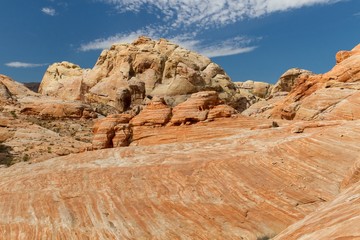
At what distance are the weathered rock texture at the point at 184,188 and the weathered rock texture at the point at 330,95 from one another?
26.0 feet

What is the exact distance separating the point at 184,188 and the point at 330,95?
20796 mm

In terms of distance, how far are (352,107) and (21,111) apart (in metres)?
53.6

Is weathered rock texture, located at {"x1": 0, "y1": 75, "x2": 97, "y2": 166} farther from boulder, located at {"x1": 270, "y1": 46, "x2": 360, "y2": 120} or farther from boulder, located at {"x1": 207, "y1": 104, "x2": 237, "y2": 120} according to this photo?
boulder, located at {"x1": 270, "y1": 46, "x2": 360, "y2": 120}

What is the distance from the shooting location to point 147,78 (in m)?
101

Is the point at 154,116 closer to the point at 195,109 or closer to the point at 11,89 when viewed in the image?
the point at 195,109

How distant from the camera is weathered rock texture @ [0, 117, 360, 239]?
1581 cm

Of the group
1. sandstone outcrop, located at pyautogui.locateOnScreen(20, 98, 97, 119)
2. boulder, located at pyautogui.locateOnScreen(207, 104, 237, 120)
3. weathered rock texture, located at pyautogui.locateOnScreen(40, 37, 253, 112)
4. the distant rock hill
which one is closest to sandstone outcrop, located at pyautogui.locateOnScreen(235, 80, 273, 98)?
weathered rock texture, located at pyautogui.locateOnScreen(40, 37, 253, 112)

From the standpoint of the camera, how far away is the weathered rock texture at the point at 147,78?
93.6 meters

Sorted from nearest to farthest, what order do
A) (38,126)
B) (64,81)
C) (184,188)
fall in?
(184,188) → (38,126) → (64,81)

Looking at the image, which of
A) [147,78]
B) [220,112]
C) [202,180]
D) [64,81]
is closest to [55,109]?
[147,78]

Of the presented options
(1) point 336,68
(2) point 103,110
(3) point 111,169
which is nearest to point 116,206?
(3) point 111,169

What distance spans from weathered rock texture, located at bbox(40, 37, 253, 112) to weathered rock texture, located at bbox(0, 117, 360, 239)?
6442 centimetres

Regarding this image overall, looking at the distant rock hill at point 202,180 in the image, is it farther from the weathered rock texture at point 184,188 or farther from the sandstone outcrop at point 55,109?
the sandstone outcrop at point 55,109

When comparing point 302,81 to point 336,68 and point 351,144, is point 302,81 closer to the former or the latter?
point 336,68
